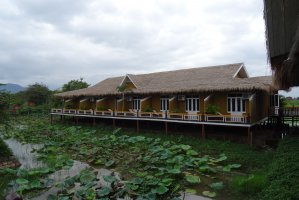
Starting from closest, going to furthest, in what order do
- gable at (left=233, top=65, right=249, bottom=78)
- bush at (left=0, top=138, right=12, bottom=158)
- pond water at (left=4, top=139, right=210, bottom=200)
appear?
pond water at (left=4, top=139, right=210, bottom=200) → bush at (left=0, top=138, right=12, bottom=158) → gable at (left=233, top=65, right=249, bottom=78)

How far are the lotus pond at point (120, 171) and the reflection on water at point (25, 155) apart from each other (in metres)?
0.21

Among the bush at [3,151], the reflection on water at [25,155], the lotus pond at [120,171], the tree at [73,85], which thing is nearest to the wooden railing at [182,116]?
the lotus pond at [120,171]

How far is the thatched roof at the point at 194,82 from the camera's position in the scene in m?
15.6

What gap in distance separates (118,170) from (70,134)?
30.6ft

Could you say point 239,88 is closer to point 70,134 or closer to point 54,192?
point 54,192

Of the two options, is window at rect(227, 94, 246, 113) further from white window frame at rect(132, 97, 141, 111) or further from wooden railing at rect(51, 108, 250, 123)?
white window frame at rect(132, 97, 141, 111)

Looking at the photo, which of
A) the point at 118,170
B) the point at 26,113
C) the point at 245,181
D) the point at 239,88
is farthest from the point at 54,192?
the point at 26,113

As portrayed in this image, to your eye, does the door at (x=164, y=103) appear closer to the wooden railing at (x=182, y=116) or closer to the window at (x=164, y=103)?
the window at (x=164, y=103)

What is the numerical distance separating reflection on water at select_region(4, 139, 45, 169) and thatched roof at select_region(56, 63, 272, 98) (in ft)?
23.0

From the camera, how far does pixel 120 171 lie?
38.1 feet

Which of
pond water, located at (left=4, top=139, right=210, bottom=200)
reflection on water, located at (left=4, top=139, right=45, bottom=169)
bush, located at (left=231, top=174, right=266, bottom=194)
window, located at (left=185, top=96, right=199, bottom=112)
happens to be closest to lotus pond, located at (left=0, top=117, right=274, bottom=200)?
pond water, located at (left=4, top=139, right=210, bottom=200)

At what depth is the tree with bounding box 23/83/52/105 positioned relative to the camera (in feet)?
128

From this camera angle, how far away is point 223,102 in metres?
16.8

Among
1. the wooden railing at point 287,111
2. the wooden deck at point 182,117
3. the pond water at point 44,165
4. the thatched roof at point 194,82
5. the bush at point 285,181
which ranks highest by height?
the thatched roof at point 194,82
